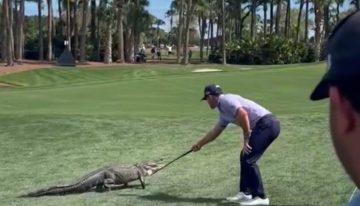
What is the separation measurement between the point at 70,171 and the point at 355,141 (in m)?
10.8

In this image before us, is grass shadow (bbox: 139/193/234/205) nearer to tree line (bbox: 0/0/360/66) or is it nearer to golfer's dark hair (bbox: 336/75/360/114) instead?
golfer's dark hair (bbox: 336/75/360/114)

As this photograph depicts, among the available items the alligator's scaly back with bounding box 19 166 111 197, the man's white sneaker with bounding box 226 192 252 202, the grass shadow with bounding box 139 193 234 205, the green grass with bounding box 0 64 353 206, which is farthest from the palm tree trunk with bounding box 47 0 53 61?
the man's white sneaker with bounding box 226 192 252 202

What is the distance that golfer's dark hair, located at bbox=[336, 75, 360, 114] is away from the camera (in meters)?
1.24

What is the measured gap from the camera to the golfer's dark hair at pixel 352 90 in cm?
124

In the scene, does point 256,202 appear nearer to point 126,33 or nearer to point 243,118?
point 243,118

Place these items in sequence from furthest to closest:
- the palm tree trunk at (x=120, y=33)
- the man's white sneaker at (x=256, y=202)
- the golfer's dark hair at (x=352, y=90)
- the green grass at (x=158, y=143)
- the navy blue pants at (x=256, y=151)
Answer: the palm tree trunk at (x=120, y=33) → the green grass at (x=158, y=143) → the navy blue pants at (x=256, y=151) → the man's white sneaker at (x=256, y=202) → the golfer's dark hair at (x=352, y=90)

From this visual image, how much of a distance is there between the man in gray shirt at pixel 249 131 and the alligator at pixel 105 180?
1.52 meters

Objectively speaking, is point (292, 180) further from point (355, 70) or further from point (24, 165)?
point (355, 70)

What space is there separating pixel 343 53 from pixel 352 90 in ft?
0.26

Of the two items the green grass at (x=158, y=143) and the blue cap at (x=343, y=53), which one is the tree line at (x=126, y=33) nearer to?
the green grass at (x=158, y=143)

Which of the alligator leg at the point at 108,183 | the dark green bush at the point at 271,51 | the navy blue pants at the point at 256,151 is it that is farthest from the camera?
the dark green bush at the point at 271,51

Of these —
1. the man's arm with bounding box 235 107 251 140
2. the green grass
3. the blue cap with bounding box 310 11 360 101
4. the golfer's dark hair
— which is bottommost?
the green grass

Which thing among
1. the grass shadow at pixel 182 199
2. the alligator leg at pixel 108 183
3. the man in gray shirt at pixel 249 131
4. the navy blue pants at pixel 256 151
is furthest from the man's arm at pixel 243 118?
the alligator leg at pixel 108 183

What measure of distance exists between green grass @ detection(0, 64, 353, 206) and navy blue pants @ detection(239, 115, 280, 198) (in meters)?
0.34
